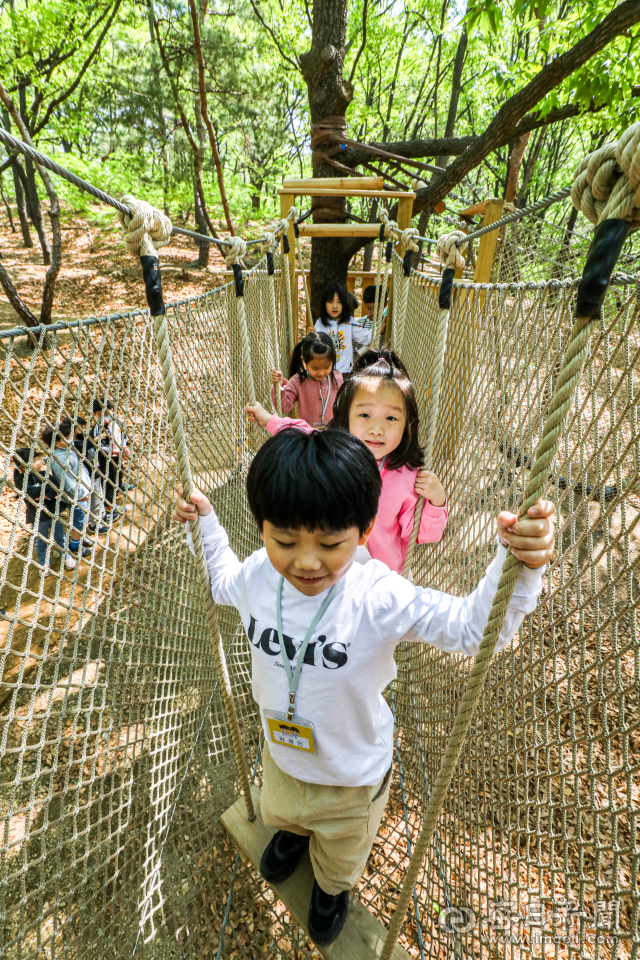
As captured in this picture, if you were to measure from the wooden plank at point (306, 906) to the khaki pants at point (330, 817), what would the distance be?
4.7 inches

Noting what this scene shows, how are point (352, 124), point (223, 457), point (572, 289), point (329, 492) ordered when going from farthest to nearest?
1. point (352, 124)
2. point (223, 457)
3. point (572, 289)
4. point (329, 492)

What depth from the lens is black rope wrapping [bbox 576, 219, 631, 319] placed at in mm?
444

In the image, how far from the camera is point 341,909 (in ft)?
3.25

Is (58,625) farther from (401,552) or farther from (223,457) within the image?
(401,552)

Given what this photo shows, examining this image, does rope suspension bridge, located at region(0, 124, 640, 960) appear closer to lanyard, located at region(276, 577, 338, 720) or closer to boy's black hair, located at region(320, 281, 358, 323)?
lanyard, located at region(276, 577, 338, 720)

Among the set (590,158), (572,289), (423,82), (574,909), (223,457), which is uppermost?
(423,82)

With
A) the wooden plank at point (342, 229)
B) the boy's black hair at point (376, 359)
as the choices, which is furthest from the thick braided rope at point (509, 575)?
the wooden plank at point (342, 229)

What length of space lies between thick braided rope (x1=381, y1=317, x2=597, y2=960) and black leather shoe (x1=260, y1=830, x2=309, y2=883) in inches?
11.4

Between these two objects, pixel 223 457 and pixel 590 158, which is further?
pixel 223 457

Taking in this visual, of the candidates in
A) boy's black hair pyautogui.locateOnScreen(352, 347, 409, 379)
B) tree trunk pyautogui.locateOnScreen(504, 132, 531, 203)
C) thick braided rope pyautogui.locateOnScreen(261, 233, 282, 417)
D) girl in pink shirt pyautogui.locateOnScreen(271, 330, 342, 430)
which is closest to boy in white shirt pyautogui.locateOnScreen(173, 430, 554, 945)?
boy's black hair pyautogui.locateOnScreen(352, 347, 409, 379)

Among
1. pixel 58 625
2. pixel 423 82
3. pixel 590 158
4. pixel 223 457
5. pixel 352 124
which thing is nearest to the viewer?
pixel 590 158

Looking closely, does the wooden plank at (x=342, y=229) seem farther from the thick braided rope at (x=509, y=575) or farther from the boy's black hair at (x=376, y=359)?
the thick braided rope at (x=509, y=575)

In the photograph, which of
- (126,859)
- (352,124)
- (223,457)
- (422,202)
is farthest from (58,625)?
(352,124)

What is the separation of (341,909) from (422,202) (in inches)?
193
